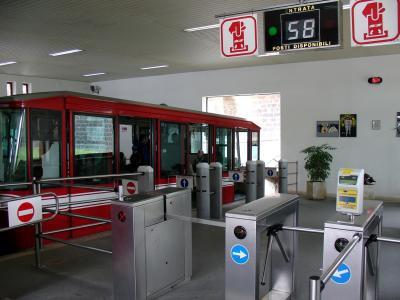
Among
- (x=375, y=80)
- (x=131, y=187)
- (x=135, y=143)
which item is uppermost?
(x=375, y=80)

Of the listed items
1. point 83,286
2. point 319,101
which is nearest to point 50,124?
point 83,286

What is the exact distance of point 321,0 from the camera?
177 inches

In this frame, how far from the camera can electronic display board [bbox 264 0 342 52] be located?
4488mm

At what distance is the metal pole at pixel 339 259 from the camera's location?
1.61 m

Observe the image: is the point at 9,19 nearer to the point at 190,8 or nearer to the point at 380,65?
the point at 190,8

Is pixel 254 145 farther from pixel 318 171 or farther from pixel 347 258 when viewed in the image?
pixel 347 258

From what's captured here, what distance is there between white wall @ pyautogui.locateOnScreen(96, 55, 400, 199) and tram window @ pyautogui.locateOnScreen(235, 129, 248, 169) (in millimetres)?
1763

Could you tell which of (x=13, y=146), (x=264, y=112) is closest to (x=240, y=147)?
(x=264, y=112)

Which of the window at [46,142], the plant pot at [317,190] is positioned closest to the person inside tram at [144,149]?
the window at [46,142]

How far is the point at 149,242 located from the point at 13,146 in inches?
114

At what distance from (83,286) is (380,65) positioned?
939cm

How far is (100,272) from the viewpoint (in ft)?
14.8

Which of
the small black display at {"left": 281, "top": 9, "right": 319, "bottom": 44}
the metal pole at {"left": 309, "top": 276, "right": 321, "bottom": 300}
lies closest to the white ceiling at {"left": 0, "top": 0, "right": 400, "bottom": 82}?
the small black display at {"left": 281, "top": 9, "right": 319, "bottom": 44}

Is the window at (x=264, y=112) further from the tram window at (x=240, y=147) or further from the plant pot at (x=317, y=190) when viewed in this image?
the plant pot at (x=317, y=190)
